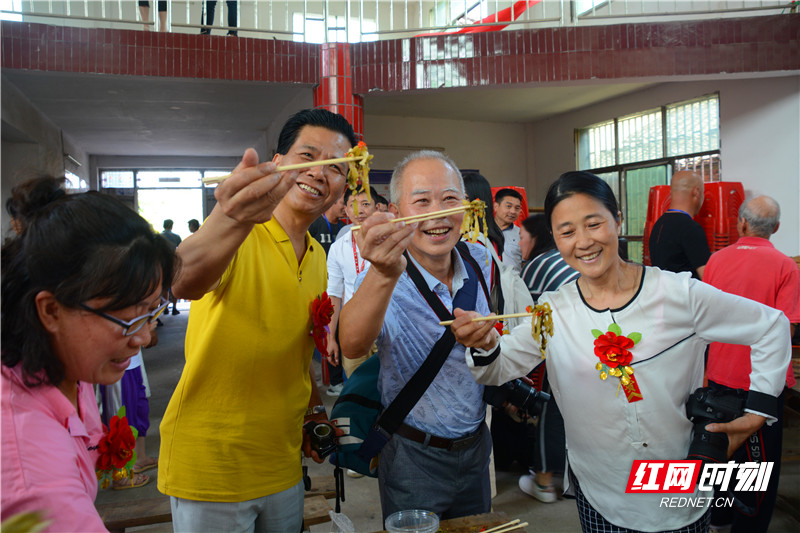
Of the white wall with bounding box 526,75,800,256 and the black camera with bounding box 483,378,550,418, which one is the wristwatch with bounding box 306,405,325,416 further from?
the white wall with bounding box 526,75,800,256

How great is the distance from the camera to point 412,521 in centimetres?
172

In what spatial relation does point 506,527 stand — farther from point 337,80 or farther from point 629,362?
point 337,80

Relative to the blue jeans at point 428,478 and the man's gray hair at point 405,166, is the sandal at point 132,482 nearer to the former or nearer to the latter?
the blue jeans at point 428,478

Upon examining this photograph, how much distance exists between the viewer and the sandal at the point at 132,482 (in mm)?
4051

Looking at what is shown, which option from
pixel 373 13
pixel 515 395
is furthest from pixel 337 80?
pixel 373 13

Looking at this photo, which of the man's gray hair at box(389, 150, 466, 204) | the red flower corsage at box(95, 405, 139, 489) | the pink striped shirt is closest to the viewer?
the pink striped shirt

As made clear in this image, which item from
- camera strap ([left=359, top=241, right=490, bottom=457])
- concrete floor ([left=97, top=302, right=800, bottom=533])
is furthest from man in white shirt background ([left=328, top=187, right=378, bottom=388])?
camera strap ([left=359, top=241, right=490, bottom=457])

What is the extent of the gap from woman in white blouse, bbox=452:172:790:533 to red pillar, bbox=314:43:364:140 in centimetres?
517

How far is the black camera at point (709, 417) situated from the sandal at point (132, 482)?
3.88 metres

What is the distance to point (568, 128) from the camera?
11.2m

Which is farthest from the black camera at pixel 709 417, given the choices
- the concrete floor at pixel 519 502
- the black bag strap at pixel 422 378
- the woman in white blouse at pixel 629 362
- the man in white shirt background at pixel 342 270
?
the man in white shirt background at pixel 342 270

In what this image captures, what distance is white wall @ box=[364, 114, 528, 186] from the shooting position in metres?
11.1

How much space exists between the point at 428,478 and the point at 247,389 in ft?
2.42

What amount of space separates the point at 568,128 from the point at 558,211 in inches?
391
